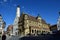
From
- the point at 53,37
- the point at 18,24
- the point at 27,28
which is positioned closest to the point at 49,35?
the point at 53,37

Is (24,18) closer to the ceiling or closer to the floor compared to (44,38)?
closer to the ceiling

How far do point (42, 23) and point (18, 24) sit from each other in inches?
411

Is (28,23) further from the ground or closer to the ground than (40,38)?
further from the ground

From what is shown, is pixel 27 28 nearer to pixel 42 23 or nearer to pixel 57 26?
pixel 42 23

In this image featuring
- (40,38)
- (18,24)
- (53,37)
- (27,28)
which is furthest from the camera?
(18,24)

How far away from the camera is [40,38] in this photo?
45.8 meters

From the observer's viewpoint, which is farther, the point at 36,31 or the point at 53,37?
the point at 36,31

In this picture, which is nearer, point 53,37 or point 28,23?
point 53,37

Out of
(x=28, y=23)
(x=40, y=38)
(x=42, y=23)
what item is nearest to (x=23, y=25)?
(x=28, y=23)

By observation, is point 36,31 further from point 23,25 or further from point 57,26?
point 57,26

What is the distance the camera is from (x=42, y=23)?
74.3 m

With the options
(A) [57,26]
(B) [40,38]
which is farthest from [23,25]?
(B) [40,38]

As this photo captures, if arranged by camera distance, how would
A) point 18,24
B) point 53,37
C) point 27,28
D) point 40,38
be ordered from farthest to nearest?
point 18,24 → point 27,28 → point 40,38 → point 53,37

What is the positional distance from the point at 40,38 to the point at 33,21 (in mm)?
24691
